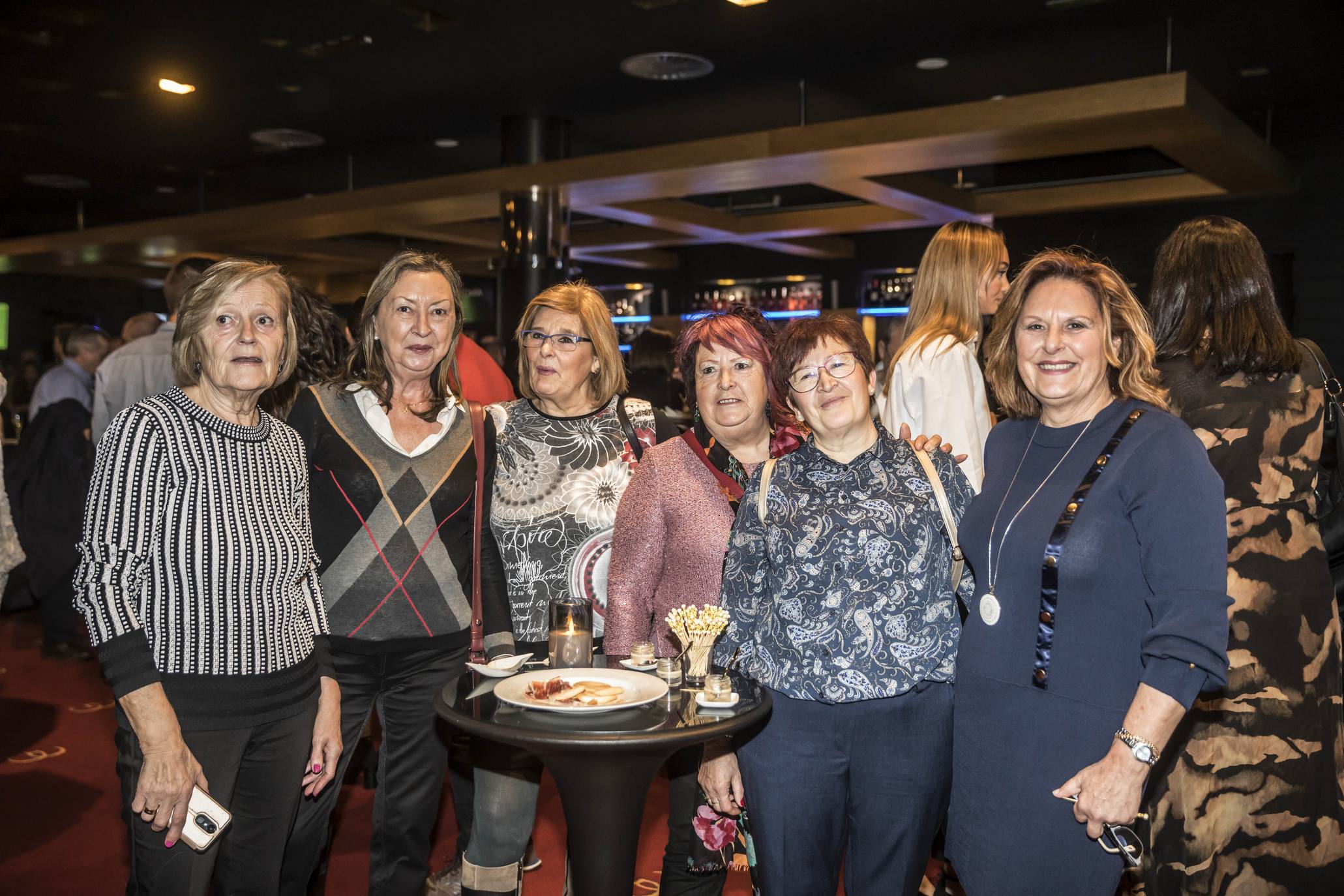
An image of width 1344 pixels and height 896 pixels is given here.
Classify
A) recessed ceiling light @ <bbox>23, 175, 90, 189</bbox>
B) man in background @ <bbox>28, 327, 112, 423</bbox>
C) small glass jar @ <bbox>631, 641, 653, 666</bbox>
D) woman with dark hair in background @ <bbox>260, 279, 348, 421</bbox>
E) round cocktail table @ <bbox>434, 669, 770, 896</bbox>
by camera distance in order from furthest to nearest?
recessed ceiling light @ <bbox>23, 175, 90, 189</bbox> < man in background @ <bbox>28, 327, 112, 423</bbox> < woman with dark hair in background @ <bbox>260, 279, 348, 421</bbox> < small glass jar @ <bbox>631, 641, 653, 666</bbox> < round cocktail table @ <bbox>434, 669, 770, 896</bbox>

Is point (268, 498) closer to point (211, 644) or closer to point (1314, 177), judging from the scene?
point (211, 644)

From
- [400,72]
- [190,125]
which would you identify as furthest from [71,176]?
[400,72]

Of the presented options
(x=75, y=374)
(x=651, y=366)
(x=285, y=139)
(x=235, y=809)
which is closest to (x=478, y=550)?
(x=235, y=809)

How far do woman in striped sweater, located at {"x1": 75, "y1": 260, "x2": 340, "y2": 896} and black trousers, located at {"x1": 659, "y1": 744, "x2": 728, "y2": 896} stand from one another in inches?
32.9

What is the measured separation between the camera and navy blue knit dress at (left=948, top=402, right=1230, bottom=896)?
5.37ft

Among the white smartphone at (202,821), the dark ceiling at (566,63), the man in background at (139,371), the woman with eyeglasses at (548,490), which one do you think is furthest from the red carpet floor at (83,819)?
the dark ceiling at (566,63)

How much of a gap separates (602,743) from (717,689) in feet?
0.92

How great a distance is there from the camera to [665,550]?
91.9 inches

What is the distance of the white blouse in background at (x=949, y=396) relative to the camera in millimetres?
2928

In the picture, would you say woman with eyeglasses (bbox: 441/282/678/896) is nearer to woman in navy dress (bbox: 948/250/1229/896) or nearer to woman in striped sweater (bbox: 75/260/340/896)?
woman in striped sweater (bbox: 75/260/340/896)

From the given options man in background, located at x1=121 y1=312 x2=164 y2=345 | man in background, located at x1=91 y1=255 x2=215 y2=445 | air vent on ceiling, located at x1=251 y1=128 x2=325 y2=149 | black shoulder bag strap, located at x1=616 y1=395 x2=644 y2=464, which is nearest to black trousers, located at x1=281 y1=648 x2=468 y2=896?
black shoulder bag strap, located at x1=616 y1=395 x2=644 y2=464

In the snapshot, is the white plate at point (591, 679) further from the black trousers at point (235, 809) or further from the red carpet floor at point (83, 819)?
the red carpet floor at point (83, 819)

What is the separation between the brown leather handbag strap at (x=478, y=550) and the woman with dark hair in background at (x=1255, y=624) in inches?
62.9

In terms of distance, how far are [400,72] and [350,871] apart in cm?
→ 525
